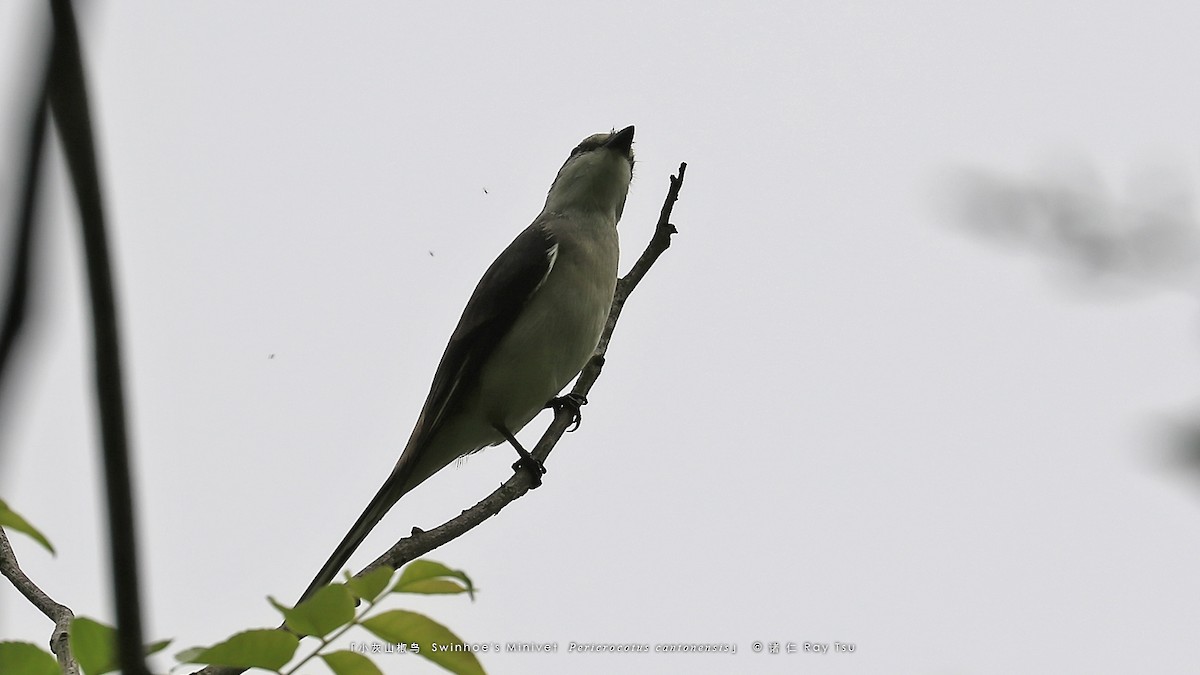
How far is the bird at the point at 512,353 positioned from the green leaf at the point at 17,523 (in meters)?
3.89

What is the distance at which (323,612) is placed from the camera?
2061 mm

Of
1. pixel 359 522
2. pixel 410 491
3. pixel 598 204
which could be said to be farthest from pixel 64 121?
pixel 598 204

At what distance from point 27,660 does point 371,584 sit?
59 cm

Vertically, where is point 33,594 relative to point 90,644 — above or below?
below

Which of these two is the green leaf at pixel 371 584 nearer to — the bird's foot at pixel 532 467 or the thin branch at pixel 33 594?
the thin branch at pixel 33 594

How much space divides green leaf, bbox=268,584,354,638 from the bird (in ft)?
11.5

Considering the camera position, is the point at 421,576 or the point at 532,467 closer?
the point at 421,576

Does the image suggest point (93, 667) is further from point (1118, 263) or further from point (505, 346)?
point (505, 346)

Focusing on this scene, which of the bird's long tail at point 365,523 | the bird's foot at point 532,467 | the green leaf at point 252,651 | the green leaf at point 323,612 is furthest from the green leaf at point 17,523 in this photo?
the bird's foot at point 532,467

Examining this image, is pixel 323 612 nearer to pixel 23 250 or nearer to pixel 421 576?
pixel 421 576

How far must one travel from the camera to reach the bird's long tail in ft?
16.8

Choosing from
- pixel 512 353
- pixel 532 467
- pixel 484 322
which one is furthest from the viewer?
pixel 484 322

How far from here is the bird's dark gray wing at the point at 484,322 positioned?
6.00 meters

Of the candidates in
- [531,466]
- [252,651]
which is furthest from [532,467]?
[252,651]
